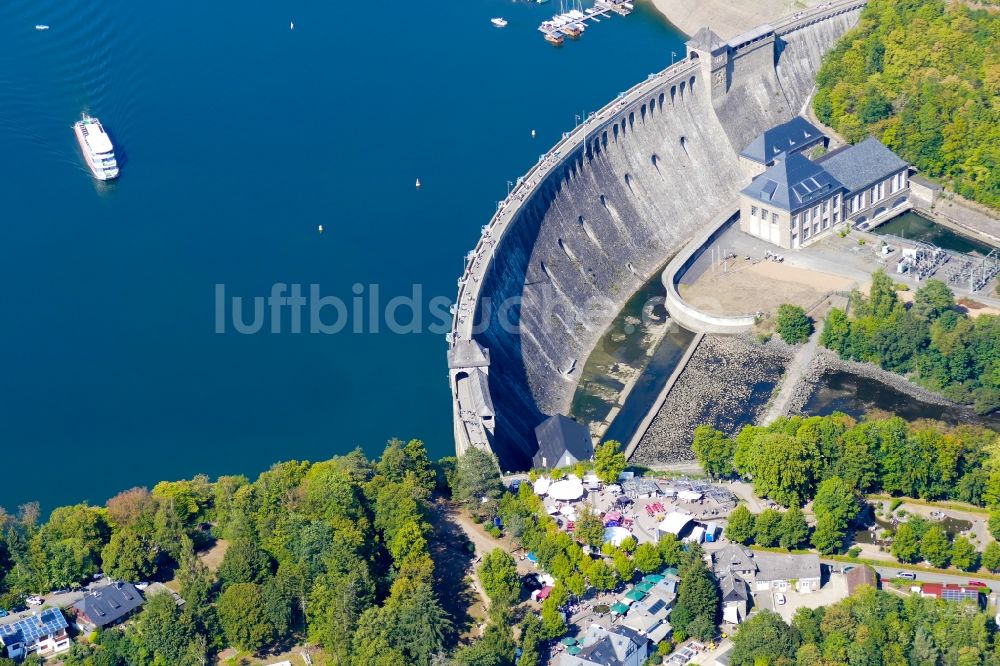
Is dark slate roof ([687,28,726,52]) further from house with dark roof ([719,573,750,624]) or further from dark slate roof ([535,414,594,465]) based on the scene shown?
house with dark roof ([719,573,750,624])

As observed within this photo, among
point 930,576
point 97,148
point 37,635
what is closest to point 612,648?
point 930,576

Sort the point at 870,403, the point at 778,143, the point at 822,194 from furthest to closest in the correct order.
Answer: the point at 778,143 < the point at 822,194 < the point at 870,403

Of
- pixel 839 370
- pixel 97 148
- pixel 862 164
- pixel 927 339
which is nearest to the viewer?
pixel 927 339

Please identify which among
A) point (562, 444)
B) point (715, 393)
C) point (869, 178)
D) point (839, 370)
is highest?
point (869, 178)

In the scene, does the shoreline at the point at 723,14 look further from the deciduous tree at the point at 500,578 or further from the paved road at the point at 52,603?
the paved road at the point at 52,603

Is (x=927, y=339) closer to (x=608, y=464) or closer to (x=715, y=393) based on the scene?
(x=715, y=393)

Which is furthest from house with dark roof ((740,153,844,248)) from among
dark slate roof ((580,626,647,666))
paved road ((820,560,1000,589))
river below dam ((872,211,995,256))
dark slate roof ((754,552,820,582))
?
dark slate roof ((580,626,647,666))

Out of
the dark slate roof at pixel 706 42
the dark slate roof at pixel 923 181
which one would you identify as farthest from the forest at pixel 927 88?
the dark slate roof at pixel 706 42
